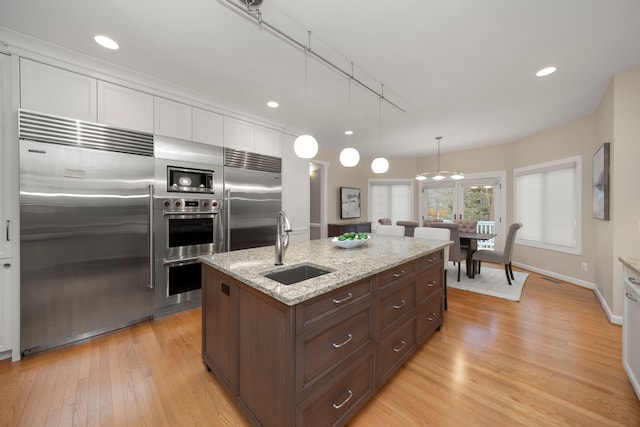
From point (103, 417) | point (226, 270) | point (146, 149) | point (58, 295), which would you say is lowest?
point (103, 417)

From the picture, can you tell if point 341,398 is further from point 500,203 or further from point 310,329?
point 500,203

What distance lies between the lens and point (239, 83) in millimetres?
2756

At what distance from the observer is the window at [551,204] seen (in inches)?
159

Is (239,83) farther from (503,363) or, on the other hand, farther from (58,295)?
(503,363)

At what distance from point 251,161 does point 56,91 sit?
1939 millimetres

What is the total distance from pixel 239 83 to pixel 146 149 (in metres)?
1.23

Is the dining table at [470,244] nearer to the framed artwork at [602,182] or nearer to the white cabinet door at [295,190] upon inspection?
the framed artwork at [602,182]

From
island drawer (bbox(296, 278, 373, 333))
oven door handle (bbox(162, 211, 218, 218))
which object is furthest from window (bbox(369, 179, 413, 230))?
island drawer (bbox(296, 278, 373, 333))

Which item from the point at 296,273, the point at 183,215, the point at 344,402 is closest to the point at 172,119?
the point at 183,215

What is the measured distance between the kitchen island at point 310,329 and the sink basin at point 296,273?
0.07 feet

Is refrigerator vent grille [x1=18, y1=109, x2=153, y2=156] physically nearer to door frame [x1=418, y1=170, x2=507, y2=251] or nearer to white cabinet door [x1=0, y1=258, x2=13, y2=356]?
white cabinet door [x1=0, y1=258, x2=13, y2=356]

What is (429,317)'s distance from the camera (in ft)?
7.63

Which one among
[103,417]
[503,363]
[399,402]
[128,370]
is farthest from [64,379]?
[503,363]

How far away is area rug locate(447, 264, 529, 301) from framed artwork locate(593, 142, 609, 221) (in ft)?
4.57
